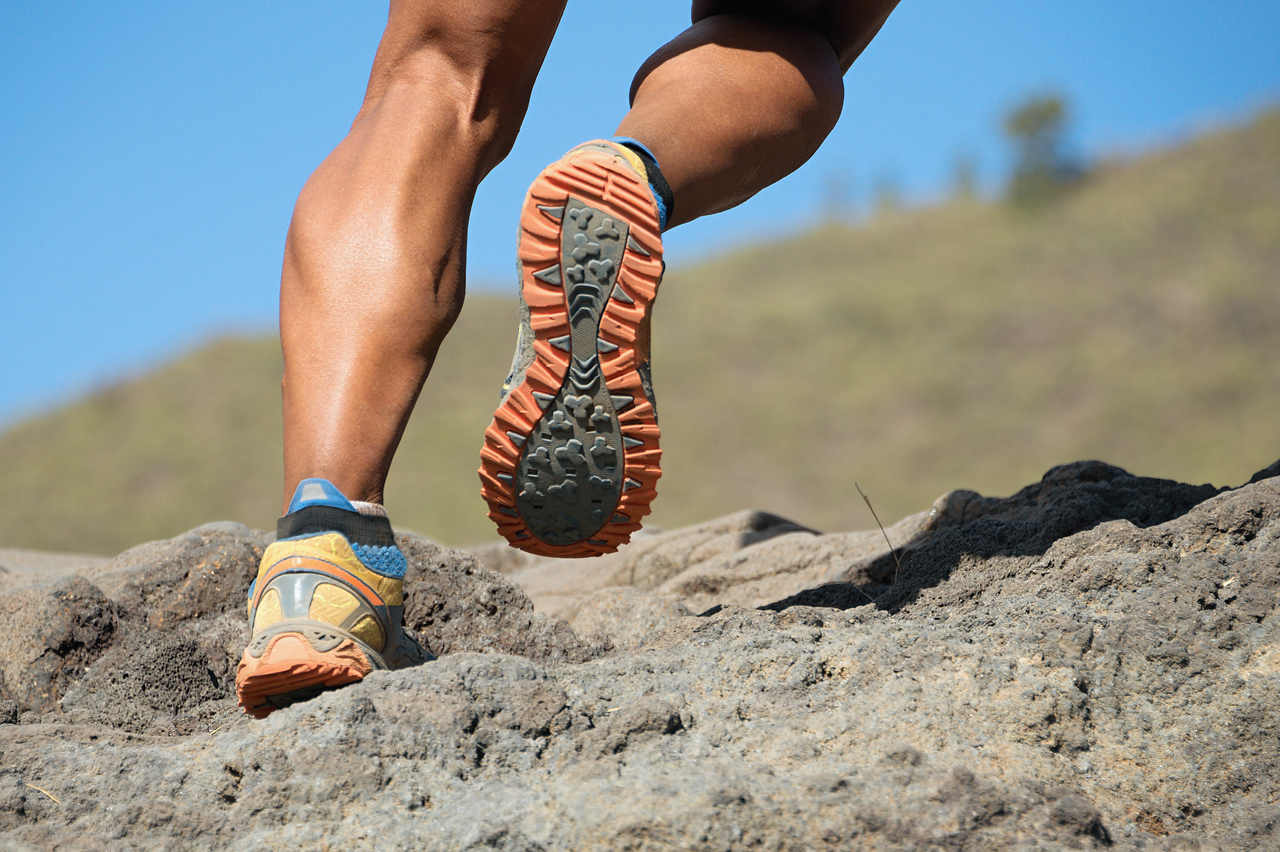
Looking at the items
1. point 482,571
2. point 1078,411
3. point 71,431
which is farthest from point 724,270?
point 482,571

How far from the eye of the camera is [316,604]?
132 centimetres

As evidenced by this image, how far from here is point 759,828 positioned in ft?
3.67

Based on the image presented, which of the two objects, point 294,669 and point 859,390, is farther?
point 859,390

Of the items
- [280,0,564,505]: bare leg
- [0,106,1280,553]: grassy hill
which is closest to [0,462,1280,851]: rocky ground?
[280,0,564,505]: bare leg

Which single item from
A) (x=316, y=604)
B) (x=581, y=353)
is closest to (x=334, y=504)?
(x=316, y=604)

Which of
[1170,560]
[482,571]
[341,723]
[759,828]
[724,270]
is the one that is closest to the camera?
[759,828]

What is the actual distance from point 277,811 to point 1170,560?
4.25 feet

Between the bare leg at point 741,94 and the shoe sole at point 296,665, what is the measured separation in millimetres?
759

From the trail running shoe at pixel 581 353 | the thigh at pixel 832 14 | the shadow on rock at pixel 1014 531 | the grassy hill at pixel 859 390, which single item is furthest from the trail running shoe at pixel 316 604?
the grassy hill at pixel 859 390

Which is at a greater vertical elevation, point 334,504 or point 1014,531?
point 334,504

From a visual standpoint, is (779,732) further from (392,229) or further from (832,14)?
(832,14)

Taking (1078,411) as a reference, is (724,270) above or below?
above

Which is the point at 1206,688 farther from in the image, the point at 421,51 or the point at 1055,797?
the point at 421,51

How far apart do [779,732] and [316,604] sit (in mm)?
583
